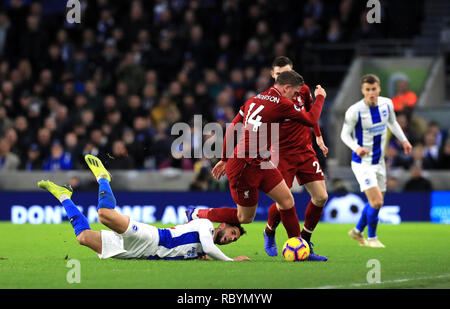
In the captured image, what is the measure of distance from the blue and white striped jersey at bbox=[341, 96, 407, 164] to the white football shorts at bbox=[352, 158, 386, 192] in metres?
0.07

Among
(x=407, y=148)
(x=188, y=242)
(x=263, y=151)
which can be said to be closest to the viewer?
(x=188, y=242)

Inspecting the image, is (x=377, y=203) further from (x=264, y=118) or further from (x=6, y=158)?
(x=6, y=158)

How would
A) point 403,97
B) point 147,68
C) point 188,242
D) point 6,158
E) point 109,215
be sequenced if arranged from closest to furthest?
point 109,215 → point 188,242 → point 6,158 → point 403,97 → point 147,68

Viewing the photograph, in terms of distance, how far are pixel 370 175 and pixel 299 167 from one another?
188cm

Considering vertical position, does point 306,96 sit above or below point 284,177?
above

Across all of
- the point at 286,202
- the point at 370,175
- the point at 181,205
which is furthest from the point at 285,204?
the point at 181,205

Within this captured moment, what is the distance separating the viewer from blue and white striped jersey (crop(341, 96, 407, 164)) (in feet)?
38.7

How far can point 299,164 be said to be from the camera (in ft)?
33.3

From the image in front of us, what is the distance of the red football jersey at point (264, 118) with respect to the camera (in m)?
9.28

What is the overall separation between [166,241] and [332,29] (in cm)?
1303

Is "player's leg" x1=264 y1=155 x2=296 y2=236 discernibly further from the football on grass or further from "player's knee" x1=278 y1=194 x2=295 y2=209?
the football on grass

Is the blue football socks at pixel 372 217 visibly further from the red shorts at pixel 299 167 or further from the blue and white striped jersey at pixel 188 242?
the blue and white striped jersey at pixel 188 242

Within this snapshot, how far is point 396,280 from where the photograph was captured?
7922 mm
